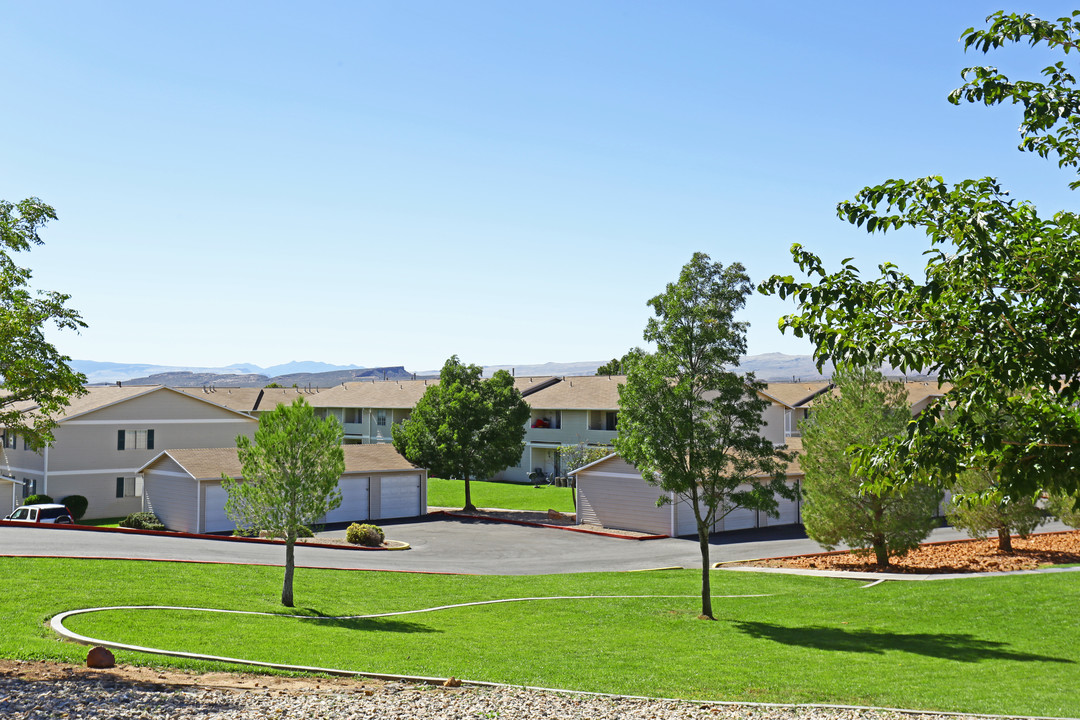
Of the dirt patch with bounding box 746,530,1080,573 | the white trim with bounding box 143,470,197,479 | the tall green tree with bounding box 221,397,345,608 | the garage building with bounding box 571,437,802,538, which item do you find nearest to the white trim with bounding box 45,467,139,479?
the white trim with bounding box 143,470,197,479

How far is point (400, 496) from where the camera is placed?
4962 centimetres

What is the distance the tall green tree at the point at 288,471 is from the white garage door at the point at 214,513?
2143 cm

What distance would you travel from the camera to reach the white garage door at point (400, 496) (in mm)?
49031

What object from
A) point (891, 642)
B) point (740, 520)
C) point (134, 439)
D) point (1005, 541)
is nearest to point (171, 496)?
point (134, 439)

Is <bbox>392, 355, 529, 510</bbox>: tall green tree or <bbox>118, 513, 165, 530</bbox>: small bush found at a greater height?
<bbox>392, 355, 529, 510</bbox>: tall green tree

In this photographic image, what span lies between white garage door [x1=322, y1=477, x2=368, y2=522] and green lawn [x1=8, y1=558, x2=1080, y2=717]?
61.3ft

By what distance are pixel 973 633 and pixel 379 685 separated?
13.7 m

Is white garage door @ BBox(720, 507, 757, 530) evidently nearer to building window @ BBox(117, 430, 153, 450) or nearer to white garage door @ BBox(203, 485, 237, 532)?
white garage door @ BBox(203, 485, 237, 532)

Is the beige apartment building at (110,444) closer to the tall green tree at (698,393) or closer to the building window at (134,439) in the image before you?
the building window at (134,439)

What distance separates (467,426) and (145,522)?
710 inches

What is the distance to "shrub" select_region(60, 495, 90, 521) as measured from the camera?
2026 inches

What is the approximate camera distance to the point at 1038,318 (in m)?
8.29

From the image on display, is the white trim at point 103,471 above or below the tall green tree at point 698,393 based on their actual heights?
below

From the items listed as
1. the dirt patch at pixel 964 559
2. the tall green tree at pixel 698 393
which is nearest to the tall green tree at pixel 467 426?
the dirt patch at pixel 964 559
